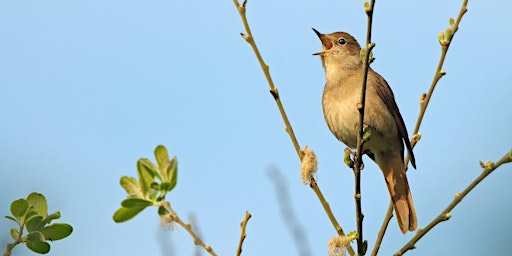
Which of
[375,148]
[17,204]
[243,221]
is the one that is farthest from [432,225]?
[375,148]

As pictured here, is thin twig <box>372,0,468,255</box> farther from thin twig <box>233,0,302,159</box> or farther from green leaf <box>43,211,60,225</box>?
green leaf <box>43,211,60,225</box>

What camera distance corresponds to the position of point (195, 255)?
2357 mm

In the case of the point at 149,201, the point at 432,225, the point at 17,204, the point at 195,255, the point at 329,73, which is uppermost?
A: the point at 329,73

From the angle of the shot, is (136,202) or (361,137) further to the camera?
(361,137)

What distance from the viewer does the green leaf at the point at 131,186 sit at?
1660mm

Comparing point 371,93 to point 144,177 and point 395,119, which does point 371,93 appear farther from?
point 144,177

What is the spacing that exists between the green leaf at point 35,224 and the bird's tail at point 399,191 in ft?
8.94

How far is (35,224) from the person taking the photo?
175cm

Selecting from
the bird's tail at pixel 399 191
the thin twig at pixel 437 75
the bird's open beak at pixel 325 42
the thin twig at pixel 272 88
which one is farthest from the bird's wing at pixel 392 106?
the thin twig at pixel 272 88

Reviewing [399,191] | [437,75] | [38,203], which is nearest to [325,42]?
[399,191]

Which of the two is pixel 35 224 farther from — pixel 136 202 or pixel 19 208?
pixel 136 202

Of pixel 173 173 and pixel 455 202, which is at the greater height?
pixel 173 173

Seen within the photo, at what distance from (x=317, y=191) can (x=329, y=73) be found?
2.71 metres

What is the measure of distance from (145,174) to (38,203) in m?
0.30
